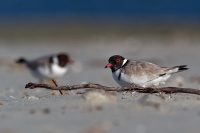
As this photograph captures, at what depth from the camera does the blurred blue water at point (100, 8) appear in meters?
32.3

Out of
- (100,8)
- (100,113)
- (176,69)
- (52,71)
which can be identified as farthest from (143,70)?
(100,8)

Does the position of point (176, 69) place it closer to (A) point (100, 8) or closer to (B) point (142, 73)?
(B) point (142, 73)

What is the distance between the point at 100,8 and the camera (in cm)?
3534

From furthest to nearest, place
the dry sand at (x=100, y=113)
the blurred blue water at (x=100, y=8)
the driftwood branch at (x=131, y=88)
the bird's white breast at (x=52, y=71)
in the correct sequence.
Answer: the blurred blue water at (x=100, y=8)
the bird's white breast at (x=52, y=71)
the driftwood branch at (x=131, y=88)
the dry sand at (x=100, y=113)

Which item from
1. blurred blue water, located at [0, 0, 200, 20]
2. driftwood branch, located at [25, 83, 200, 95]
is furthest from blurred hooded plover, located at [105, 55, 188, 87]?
blurred blue water, located at [0, 0, 200, 20]

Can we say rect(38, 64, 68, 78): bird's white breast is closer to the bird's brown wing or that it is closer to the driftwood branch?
the bird's brown wing

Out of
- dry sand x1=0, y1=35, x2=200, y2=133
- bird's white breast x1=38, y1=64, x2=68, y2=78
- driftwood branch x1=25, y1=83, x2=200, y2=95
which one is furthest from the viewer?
bird's white breast x1=38, y1=64, x2=68, y2=78

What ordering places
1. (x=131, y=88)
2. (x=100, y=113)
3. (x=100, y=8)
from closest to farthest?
(x=100, y=113), (x=131, y=88), (x=100, y=8)

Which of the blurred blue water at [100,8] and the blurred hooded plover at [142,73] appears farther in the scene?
the blurred blue water at [100,8]

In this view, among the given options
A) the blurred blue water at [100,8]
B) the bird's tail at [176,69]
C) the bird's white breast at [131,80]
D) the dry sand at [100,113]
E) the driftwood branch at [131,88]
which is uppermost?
the blurred blue water at [100,8]

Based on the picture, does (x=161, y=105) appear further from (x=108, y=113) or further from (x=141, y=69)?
(x=141, y=69)

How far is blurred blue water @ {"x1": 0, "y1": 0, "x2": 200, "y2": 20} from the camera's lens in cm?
3228

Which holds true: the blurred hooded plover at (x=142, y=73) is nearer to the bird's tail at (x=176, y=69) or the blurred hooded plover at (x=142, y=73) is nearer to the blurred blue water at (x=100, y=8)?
the bird's tail at (x=176, y=69)

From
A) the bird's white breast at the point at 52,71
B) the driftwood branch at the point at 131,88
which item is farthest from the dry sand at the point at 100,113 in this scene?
the bird's white breast at the point at 52,71
